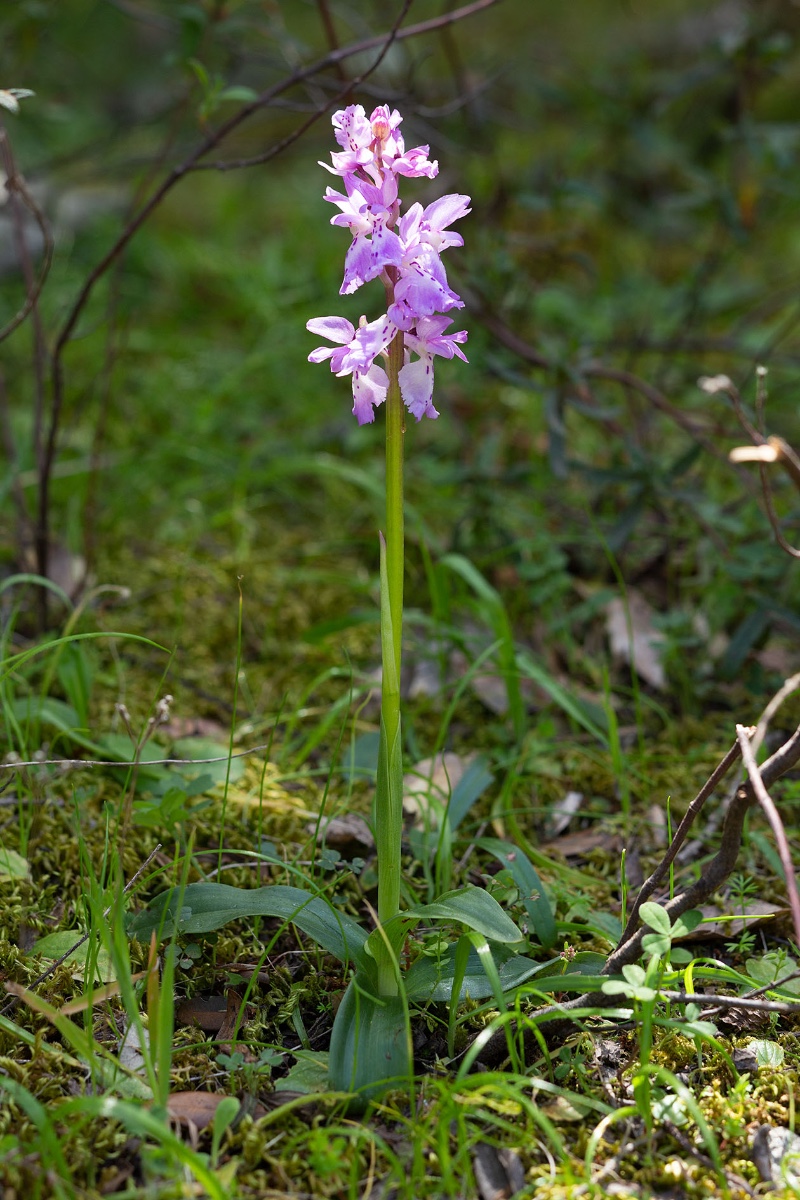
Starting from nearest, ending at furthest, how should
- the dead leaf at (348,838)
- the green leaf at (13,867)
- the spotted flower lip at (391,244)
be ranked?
the spotted flower lip at (391,244), the green leaf at (13,867), the dead leaf at (348,838)

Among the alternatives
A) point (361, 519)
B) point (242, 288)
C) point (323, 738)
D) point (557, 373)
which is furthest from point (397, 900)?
point (242, 288)

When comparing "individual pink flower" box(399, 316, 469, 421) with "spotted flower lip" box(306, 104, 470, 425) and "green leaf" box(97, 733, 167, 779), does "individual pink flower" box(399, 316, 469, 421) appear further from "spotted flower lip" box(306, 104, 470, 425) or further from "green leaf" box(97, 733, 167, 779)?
"green leaf" box(97, 733, 167, 779)

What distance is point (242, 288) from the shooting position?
11.7 ft

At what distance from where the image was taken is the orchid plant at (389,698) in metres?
1.22

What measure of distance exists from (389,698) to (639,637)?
1.24 meters

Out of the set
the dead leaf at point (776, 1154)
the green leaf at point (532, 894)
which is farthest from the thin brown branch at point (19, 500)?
the dead leaf at point (776, 1154)

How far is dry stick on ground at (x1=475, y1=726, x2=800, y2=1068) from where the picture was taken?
1236 millimetres

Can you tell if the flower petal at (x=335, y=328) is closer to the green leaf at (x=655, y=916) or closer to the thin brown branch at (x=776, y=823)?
the thin brown branch at (x=776, y=823)

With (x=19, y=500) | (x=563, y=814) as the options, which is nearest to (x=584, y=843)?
(x=563, y=814)

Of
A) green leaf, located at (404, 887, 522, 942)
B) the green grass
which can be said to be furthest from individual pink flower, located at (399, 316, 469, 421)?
green leaf, located at (404, 887, 522, 942)

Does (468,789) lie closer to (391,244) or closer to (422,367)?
(422,367)

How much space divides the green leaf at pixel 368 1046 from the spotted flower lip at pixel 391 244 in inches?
32.3

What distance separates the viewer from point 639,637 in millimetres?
2395

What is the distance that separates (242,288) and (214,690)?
1.94 metres
